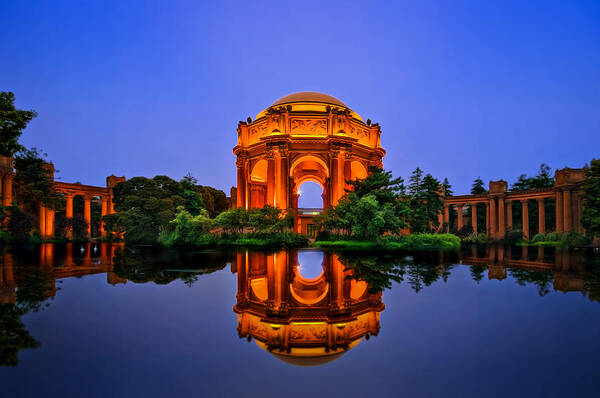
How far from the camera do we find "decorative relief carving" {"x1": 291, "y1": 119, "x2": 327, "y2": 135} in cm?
2398

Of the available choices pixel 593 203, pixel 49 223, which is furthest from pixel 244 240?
pixel 49 223

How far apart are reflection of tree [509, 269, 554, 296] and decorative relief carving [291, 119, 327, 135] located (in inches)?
737

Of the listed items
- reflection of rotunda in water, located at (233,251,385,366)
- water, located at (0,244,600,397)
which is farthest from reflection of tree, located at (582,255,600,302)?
reflection of rotunda in water, located at (233,251,385,366)

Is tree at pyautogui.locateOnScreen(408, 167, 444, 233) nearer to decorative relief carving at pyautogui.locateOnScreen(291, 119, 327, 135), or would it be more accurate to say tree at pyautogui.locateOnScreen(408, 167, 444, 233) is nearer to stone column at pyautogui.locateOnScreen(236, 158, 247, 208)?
decorative relief carving at pyautogui.locateOnScreen(291, 119, 327, 135)

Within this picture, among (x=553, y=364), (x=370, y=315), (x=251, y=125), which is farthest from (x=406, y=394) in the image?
(x=251, y=125)

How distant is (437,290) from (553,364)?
323cm

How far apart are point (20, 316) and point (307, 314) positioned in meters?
4.33

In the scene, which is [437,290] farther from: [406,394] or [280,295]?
[406,394]

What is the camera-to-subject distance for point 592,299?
5004mm

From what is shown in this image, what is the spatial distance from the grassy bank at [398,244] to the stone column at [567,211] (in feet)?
55.6

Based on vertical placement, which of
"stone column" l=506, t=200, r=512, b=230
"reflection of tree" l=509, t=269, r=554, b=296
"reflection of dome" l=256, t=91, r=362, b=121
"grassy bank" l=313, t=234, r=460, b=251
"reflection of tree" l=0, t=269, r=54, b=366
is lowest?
"grassy bank" l=313, t=234, r=460, b=251

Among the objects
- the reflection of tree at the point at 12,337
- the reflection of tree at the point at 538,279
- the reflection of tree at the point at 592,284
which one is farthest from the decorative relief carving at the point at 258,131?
the reflection of tree at the point at 592,284

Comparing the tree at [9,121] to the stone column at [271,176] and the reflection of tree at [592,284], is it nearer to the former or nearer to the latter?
the stone column at [271,176]

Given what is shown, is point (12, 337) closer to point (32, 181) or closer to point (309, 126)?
point (309, 126)
